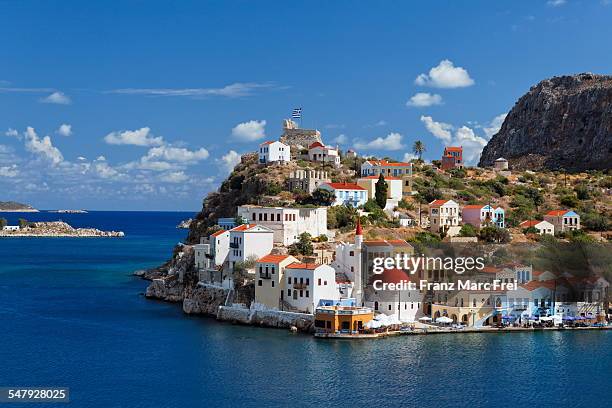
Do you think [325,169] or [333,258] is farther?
[325,169]

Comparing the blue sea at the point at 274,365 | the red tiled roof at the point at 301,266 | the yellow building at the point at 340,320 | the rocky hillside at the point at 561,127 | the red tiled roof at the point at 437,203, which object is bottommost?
the blue sea at the point at 274,365

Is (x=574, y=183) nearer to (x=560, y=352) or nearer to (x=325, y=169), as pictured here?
→ (x=325, y=169)

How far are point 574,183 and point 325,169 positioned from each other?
3478 cm

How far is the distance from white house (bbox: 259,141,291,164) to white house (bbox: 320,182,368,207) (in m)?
11.8

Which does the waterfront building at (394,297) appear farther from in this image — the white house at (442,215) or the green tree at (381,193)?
the green tree at (381,193)

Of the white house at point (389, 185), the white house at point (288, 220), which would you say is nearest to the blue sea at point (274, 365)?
the white house at point (288, 220)

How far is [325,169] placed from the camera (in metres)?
81.3

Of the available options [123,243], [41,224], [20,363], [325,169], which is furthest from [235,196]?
[41,224]

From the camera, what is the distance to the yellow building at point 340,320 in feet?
153

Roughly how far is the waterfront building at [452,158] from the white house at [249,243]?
1845 inches

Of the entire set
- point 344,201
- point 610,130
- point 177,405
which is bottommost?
point 177,405

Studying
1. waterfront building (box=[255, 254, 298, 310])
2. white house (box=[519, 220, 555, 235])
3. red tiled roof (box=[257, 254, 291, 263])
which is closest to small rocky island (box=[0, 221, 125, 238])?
white house (box=[519, 220, 555, 235])

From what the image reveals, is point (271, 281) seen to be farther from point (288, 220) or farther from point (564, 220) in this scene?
point (564, 220)

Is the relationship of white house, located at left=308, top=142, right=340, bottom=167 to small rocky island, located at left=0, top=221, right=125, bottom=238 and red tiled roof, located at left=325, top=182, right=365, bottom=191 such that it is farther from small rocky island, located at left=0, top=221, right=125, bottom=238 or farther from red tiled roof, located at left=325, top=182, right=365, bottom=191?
small rocky island, located at left=0, top=221, right=125, bottom=238
